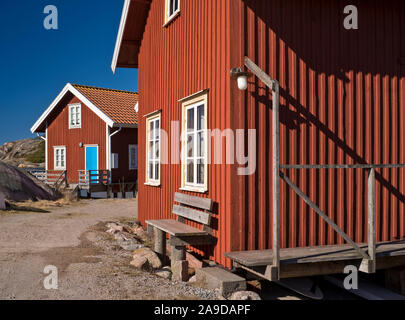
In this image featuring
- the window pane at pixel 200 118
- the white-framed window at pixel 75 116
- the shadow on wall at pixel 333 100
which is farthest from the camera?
the white-framed window at pixel 75 116

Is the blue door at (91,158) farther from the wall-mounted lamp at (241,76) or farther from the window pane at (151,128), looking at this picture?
the wall-mounted lamp at (241,76)

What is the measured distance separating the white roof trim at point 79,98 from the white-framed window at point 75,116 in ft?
2.28

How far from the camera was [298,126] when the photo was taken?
687 centimetres

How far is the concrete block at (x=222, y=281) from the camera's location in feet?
18.8

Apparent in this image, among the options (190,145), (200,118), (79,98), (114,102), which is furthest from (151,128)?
(79,98)

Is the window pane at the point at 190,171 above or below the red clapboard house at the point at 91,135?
below

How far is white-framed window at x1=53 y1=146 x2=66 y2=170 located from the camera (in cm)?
2451

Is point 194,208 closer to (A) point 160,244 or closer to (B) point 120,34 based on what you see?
(A) point 160,244

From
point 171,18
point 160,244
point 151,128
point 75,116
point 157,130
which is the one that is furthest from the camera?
point 75,116

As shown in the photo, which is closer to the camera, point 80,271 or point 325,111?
point 80,271

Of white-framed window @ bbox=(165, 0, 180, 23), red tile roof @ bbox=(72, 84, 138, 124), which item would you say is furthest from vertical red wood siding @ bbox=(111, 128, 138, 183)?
white-framed window @ bbox=(165, 0, 180, 23)

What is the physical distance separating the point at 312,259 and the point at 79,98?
20.0 metres

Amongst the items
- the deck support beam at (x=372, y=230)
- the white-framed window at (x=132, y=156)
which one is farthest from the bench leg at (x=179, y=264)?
the white-framed window at (x=132, y=156)

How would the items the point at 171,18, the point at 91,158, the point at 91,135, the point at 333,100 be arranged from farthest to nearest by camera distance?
the point at 91,158 → the point at 91,135 → the point at 171,18 → the point at 333,100
